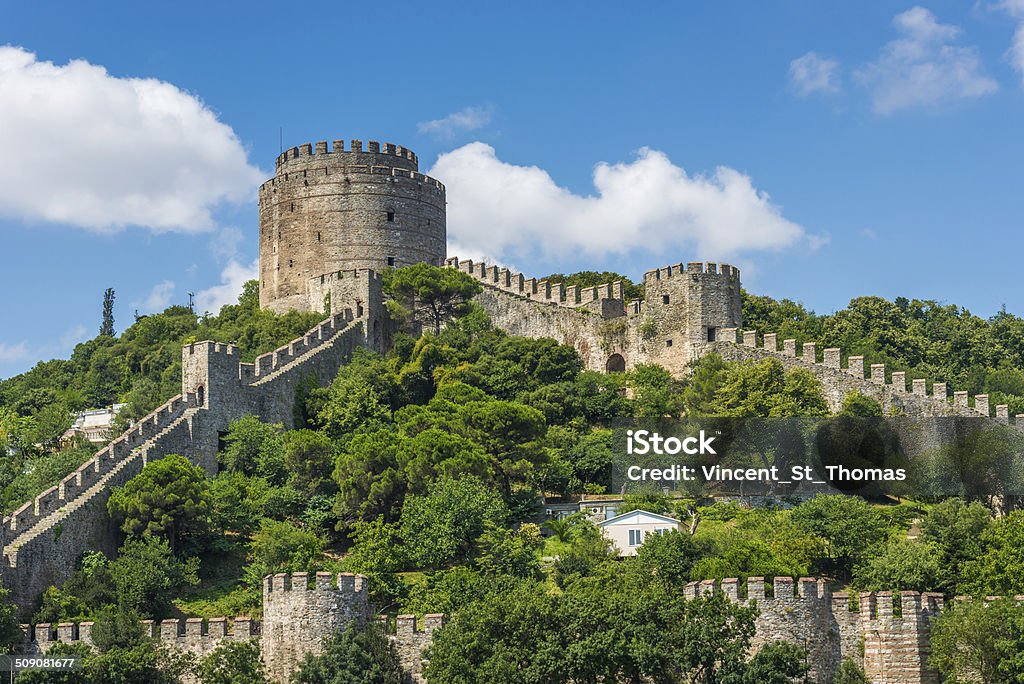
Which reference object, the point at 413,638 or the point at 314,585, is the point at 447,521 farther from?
the point at 314,585

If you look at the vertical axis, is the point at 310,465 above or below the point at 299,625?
above

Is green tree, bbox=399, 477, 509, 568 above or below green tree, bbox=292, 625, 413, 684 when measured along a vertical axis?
above

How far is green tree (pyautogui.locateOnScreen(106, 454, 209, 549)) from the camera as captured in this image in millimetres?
46844

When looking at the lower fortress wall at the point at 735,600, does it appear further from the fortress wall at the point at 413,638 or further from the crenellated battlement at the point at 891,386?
the crenellated battlement at the point at 891,386

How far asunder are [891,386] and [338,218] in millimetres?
24110

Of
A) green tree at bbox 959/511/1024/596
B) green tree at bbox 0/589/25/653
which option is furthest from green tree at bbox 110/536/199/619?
green tree at bbox 959/511/1024/596

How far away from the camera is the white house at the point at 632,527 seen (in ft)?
154

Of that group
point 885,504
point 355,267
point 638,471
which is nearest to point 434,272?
point 355,267

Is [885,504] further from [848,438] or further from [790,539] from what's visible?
[790,539]

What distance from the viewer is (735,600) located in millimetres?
36719

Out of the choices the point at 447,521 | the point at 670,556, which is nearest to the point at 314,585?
the point at 447,521

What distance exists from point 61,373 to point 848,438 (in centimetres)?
3489

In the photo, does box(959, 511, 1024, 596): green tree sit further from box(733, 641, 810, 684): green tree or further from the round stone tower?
the round stone tower

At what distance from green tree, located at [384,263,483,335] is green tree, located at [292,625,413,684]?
2737 centimetres
